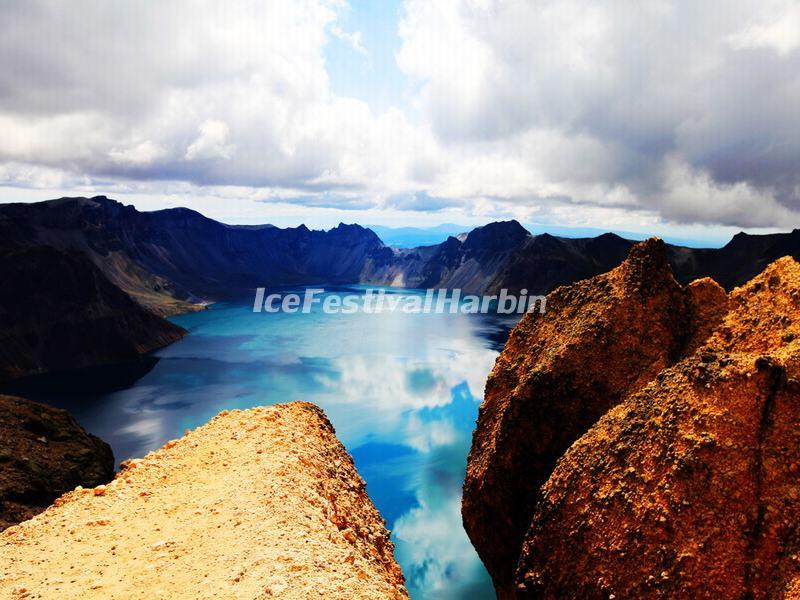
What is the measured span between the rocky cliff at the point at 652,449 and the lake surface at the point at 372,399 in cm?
2988

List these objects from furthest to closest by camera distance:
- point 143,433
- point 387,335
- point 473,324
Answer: point 473,324 → point 387,335 → point 143,433

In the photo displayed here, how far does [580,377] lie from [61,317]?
Answer: 15762cm

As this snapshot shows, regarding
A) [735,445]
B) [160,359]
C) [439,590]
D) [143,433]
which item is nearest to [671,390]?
[735,445]

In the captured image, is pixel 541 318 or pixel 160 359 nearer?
pixel 541 318

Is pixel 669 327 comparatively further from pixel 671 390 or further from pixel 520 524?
pixel 520 524

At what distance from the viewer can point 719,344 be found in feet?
58.0

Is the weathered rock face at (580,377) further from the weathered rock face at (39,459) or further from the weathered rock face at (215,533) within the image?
the weathered rock face at (39,459)

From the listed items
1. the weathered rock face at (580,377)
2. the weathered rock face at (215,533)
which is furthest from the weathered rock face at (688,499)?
the weathered rock face at (215,533)

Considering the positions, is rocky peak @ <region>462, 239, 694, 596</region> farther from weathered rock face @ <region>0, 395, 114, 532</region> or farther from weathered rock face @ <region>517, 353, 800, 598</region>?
weathered rock face @ <region>0, 395, 114, 532</region>

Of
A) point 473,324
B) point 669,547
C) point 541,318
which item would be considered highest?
point 541,318

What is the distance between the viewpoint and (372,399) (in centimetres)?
10606

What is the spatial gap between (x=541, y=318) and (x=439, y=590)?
30296mm

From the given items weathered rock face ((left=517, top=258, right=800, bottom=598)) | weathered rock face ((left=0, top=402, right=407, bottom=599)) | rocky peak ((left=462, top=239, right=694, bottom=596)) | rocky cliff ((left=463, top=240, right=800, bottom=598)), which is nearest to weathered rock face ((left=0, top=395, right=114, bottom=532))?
weathered rock face ((left=0, top=402, right=407, bottom=599))

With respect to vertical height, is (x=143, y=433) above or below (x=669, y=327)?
below
